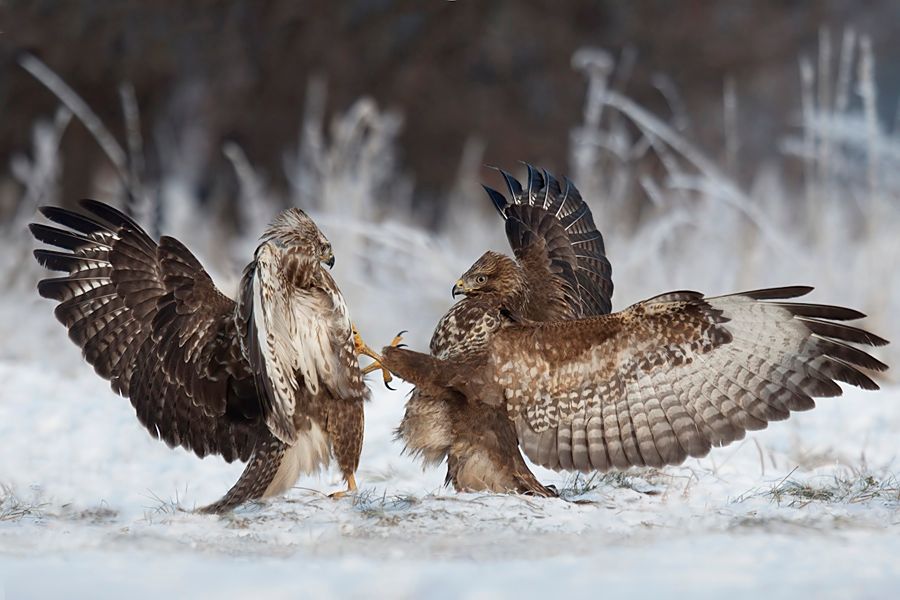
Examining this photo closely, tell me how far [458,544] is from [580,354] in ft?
3.85

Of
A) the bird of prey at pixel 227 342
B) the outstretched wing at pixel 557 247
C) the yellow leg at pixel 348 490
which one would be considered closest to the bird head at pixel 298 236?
the bird of prey at pixel 227 342

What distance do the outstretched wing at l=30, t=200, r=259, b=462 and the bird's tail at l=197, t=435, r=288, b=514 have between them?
0.35 ft

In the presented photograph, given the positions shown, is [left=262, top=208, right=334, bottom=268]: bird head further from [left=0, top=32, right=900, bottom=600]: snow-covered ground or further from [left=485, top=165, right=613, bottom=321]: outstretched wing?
[left=485, top=165, right=613, bottom=321]: outstretched wing

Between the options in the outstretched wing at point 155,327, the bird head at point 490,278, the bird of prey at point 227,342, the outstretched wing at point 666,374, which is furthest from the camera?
the bird head at point 490,278

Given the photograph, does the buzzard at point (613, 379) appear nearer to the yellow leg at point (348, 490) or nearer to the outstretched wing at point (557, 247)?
the yellow leg at point (348, 490)

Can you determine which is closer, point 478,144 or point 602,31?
point 478,144

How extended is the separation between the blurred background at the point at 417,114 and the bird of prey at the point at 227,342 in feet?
13.5

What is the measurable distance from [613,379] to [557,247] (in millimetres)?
1507

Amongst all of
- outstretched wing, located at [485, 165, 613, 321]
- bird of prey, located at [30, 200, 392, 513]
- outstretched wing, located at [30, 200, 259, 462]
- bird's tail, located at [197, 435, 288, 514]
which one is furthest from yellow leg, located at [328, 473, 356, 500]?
outstretched wing, located at [485, 165, 613, 321]

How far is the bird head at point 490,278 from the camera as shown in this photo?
16.8 ft

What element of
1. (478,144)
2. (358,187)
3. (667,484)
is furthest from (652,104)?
(667,484)

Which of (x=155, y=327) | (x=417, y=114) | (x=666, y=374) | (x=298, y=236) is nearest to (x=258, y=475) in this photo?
(x=155, y=327)

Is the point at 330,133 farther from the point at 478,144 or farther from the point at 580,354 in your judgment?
the point at 580,354

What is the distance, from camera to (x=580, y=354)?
4.59 meters
